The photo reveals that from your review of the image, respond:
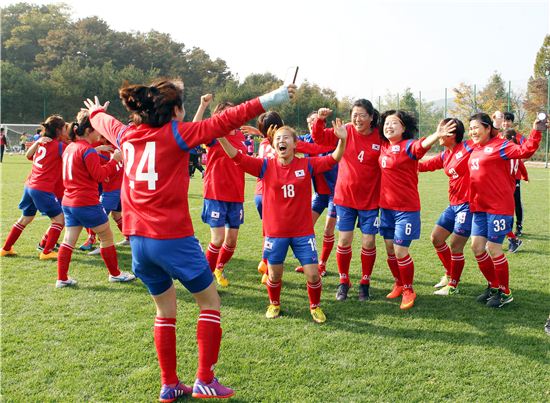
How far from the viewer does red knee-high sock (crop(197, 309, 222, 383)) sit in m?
3.47

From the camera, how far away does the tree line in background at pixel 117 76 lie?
37.7 m

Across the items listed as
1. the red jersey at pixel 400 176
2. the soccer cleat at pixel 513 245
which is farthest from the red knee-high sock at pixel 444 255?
the soccer cleat at pixel 513 245

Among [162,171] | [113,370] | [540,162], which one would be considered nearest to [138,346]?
[113,370]

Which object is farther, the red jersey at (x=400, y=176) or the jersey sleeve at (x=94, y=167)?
the jersey sleeve at (x=94, y=167)

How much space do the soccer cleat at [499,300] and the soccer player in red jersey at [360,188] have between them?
4.39 feet

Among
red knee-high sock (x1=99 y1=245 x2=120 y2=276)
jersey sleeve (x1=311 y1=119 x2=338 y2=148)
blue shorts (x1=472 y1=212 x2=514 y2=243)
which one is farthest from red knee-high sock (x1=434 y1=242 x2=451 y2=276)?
red knee-high sock (x1=99 y1=245 x2=120 y2=276)

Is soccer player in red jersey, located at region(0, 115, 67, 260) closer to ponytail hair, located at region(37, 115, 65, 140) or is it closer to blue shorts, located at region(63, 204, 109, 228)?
ponytail hair, located at region(37, 115, 65, 140)

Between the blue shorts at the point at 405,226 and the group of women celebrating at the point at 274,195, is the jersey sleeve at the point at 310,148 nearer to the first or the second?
the group of women celebrating at the point at 274,195

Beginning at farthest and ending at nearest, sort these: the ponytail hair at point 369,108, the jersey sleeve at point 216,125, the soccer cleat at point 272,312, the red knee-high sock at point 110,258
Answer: the red knee-high sock at point 110,258
the ponytail hair at point 369,108
the soccer cleat at point 272,312
the jersey sleeve at point 216,125

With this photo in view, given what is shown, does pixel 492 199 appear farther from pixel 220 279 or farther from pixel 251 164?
pixel 220 279

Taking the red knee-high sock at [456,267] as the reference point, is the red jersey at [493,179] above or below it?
above

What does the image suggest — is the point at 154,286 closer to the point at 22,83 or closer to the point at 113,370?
the point at 113,370

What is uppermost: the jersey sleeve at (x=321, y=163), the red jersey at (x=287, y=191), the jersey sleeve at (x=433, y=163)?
the jersey sleeve at (x=433, y=163)

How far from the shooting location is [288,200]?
4.85 metres
